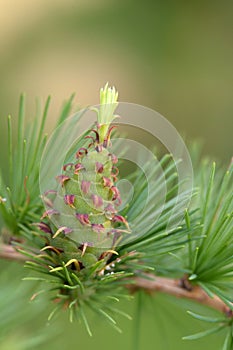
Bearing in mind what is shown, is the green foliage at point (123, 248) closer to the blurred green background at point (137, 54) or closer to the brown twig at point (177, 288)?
the brown twig at point (177, 288)

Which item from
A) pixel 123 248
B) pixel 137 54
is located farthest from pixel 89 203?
pixel 137 54

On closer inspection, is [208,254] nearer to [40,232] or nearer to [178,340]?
[40,232]

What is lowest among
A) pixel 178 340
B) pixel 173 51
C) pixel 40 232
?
pixel 178 340

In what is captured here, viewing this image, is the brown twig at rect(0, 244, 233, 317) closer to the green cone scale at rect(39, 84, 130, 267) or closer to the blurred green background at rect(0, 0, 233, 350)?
the green cone scale at rect(39, 84, 130, 267)

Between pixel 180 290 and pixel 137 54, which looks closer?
pixel 180 290

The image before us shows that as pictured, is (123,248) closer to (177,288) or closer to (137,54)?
(177,288)

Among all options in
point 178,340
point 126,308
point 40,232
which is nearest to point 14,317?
point 40,232

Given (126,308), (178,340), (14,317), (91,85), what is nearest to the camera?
(14,317)

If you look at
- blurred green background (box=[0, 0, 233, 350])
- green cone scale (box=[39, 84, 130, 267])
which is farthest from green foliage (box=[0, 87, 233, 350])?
blurred green background (box=[0, 0, 233, 350])
